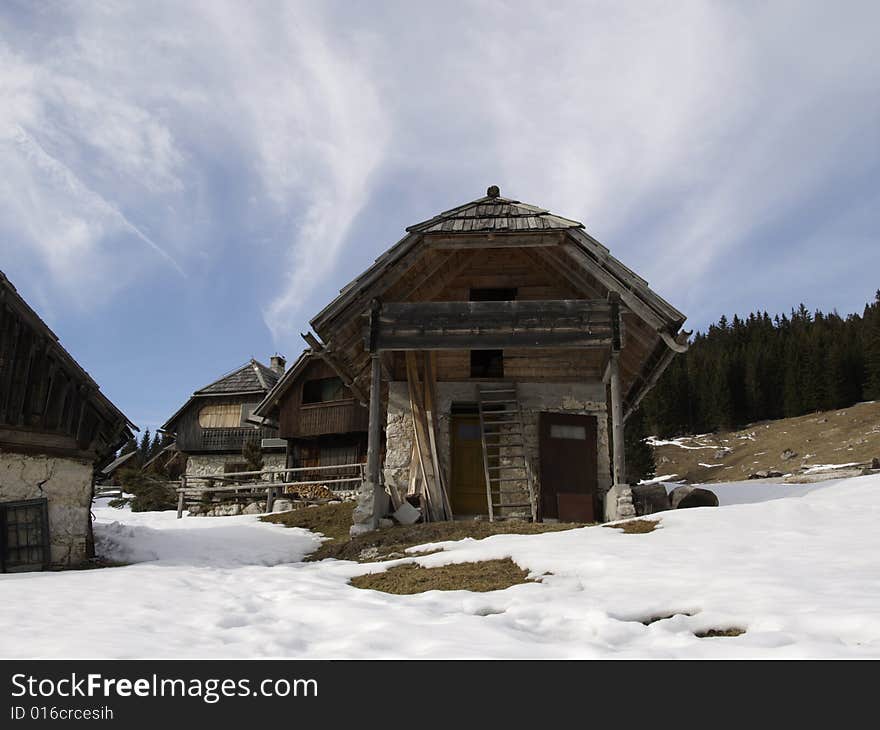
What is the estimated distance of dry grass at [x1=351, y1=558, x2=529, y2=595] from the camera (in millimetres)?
6746

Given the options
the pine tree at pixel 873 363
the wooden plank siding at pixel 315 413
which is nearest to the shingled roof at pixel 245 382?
the wooden plank siding at pixel 315 413

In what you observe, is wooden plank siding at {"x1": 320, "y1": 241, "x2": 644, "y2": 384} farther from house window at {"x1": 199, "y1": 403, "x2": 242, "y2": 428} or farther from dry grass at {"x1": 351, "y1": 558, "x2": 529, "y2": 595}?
house window at {"x1": 199, "y1": 403, "x2": 242, "y2": 428}

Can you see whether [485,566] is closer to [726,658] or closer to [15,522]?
[726,658]

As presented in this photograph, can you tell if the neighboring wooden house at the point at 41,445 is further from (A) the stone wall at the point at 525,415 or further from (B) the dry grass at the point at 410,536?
(A) the stone wall at the point at 525,415

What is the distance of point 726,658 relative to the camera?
3.90 metres

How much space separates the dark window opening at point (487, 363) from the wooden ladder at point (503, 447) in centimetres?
55

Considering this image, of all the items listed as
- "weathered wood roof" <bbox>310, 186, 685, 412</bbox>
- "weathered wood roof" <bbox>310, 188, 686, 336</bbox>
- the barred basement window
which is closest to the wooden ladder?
"weathered wood roof" <bbox>310, 186, 685, 412</bbox>

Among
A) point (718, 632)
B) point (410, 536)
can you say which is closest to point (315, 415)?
point (410, 536)

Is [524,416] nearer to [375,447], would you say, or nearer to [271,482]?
[375,447]

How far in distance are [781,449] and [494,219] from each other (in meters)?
38.9

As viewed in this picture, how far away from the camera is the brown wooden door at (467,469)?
14.4m

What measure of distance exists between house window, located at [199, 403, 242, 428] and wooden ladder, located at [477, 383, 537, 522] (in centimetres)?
2458

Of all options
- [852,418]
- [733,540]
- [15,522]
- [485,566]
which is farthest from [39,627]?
[852,418]
